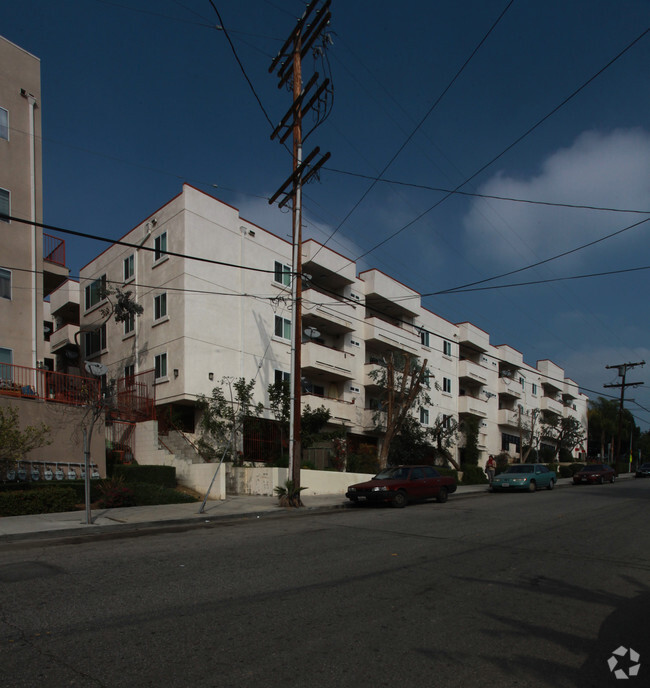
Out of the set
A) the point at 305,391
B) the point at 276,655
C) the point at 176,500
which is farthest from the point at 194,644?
the point at 305,391

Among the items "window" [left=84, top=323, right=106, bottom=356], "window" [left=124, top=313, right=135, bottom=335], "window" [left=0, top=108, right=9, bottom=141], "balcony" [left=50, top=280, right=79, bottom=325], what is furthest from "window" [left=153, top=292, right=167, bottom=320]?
"balcony" [left=50, top=280, right=79, bottom=325]

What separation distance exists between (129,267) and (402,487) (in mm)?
17751

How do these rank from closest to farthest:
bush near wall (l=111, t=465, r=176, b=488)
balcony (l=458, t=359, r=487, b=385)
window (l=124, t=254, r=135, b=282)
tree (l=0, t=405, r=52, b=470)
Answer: tree (l=0, t=405, r=52, b=470)
bush near wall (l=111, t=465, r=176, b=488)
window (l=124, t=254, r=135, b=282)
balcony (l=458, t=359, r=487, b=385)

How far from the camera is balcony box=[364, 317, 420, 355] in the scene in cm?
3397

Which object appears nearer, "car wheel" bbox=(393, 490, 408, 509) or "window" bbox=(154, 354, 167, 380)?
"car wheel" bbox=(393, 490, 408, 509)

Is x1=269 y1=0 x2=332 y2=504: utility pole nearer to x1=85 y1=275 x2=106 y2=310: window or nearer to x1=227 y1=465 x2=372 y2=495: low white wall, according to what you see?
x1=227 y1=465 x2=372 y2=495: low white wall

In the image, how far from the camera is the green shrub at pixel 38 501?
1374cm

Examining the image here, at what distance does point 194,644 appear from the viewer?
194 inches

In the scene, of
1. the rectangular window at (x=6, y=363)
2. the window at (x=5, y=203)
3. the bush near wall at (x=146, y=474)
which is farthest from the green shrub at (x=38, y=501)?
the window at (x=5, y=203)

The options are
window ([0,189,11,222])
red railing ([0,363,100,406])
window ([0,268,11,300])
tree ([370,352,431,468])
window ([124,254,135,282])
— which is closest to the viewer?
red railing ([0,363,100,406])

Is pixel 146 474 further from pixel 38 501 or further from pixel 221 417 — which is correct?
pixel 221 417

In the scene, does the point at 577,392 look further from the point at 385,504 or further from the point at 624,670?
the point at 624,670

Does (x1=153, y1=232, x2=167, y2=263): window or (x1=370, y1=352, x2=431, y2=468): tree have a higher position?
(x1=153, y1=232, x2=167, y2=263): window

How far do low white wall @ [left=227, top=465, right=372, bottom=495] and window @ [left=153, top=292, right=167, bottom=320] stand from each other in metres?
7.95
